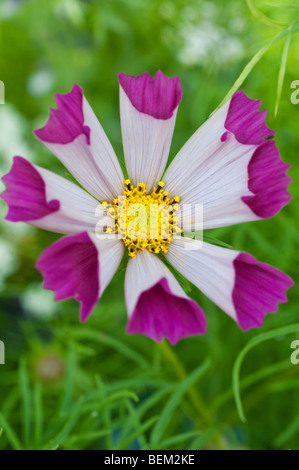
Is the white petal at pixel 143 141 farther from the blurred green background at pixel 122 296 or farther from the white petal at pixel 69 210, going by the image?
the blurred green background at pixel 122 296

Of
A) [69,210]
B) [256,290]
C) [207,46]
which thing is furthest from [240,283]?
[207,46]

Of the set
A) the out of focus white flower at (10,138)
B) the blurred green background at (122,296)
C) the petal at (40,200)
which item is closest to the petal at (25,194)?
the petal at (40,200)

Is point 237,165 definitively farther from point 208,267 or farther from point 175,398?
point 175,398

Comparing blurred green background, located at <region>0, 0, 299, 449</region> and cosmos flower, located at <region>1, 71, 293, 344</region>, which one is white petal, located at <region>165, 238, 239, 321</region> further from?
blurred green background, located at <region>0, 0, 299, 449</region>

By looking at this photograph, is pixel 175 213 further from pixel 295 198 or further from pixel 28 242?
pixel 28 242

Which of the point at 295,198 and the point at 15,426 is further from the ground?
the point at 295,198
